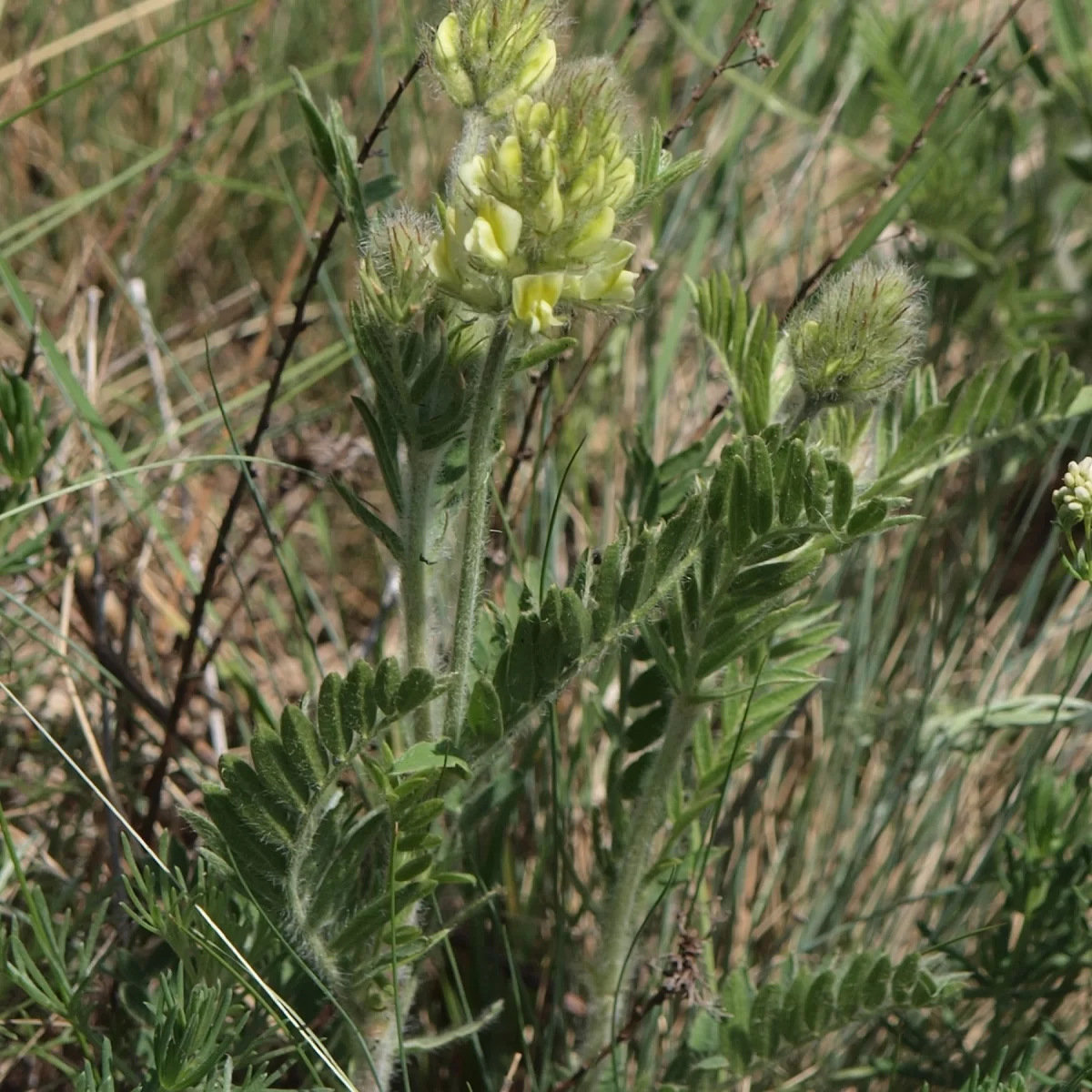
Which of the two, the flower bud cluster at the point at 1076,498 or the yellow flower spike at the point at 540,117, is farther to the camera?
the flower bud cluster at the point at 1076,498

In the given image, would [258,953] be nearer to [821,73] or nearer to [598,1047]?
[598,1047]

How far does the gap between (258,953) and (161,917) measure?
0.57 feet

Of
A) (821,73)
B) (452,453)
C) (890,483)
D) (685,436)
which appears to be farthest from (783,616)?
(821,73)

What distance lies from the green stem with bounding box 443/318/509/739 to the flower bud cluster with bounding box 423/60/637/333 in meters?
0.06

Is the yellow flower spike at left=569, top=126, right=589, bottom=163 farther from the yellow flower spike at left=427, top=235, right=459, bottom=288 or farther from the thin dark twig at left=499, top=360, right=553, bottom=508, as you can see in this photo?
the thin dark twig at left=499, top=360, right=553, bottom=508

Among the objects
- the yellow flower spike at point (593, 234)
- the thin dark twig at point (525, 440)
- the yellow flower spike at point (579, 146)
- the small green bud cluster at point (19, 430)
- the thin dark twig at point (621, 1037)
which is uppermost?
the yellow flower spike at point (579, 146)

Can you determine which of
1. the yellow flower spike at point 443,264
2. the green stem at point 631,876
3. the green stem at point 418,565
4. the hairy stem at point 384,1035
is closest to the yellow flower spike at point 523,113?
the yellow flower spike at point 443,264

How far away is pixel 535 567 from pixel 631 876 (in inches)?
15.5

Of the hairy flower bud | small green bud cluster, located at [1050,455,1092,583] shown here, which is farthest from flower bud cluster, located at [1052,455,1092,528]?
the hairy flower bud

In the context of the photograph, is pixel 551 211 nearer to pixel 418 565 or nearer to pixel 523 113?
pixel 523 113

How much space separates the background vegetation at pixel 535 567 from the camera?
1640 millimetres

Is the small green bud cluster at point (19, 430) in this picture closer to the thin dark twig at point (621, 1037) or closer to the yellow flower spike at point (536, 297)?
the yellow flower spike at point (536, 297)

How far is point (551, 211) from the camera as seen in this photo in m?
1.08

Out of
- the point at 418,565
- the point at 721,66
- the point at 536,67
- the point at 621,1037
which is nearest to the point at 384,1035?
the point at 621,1037
